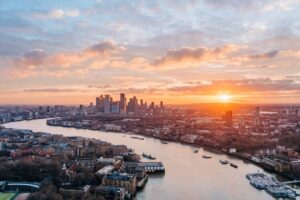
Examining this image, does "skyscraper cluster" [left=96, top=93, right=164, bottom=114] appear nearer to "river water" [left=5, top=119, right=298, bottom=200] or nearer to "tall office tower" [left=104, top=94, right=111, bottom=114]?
"tall office tower" [left=104, top=94, right=111, bottom=114]

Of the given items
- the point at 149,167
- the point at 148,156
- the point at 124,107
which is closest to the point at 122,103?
the point at 124,107

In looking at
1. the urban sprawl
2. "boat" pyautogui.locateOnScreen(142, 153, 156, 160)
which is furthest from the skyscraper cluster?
"boat" pyautogui.locateOnScreen(142, 153, 156, 160)

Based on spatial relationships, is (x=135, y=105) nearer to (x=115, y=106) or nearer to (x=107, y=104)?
(x=115, y=106)

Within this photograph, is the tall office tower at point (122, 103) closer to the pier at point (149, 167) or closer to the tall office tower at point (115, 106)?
the tall office tower at point (115, 106)

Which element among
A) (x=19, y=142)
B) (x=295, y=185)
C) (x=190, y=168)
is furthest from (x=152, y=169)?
(x=19, y=142)

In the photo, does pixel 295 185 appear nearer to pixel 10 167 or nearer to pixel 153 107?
pixel 10 167

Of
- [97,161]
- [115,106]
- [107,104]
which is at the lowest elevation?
[97,161]

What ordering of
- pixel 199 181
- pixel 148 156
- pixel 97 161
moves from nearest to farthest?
pixel 199 181 → pixel 97 161 → pixel 148 156

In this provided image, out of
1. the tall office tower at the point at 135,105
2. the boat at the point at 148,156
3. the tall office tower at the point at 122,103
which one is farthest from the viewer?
the tall office tower at the point at 135,105

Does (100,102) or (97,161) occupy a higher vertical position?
(100,102)

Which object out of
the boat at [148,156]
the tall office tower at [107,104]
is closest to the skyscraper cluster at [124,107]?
the tall office tower at [107,104]

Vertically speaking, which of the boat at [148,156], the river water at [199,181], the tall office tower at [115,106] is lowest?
the river water at [199,181]
